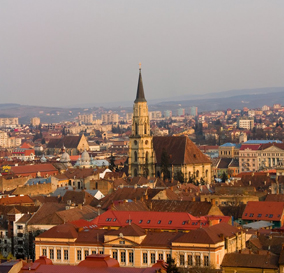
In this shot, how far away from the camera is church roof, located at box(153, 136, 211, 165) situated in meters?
96.6

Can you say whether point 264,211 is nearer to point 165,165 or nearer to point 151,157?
point 165,165

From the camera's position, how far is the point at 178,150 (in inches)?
3866

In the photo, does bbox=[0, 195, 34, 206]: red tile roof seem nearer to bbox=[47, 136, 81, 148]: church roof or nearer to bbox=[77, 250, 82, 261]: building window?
bbox=[77, 250, 82, 261]: building window

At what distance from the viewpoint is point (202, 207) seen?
5544cm

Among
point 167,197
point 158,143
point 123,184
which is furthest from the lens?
point 158,143

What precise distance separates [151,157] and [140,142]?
6.52 ft

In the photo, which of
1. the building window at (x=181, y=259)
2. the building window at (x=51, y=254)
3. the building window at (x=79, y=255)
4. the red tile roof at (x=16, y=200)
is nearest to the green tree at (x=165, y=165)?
the red tile roof at (x=16, y=200)

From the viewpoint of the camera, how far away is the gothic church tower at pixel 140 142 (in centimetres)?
9600

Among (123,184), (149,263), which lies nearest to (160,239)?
(149,263)

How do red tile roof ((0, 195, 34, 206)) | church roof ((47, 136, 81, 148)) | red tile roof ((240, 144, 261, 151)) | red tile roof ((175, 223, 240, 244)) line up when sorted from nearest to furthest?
1. red tile roof ((175, 223, 240, 244))
2. red tile roof ((0, 195, 34, 206))
3. red tile roof ((240, 144, 261, 151))
4. church roof ((47, 136, 81, 148))

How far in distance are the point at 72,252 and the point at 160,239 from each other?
178 inches

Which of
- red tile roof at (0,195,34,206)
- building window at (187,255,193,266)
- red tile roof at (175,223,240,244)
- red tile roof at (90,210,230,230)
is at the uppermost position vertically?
red tile roof at (175,223,240,244)

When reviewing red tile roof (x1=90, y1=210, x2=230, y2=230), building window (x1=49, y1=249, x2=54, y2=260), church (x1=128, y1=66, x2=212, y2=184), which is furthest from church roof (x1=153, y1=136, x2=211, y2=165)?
building window (x1=49, y1=249, x2=54, y2=260)

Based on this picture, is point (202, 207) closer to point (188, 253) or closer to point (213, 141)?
point (188, 253)
